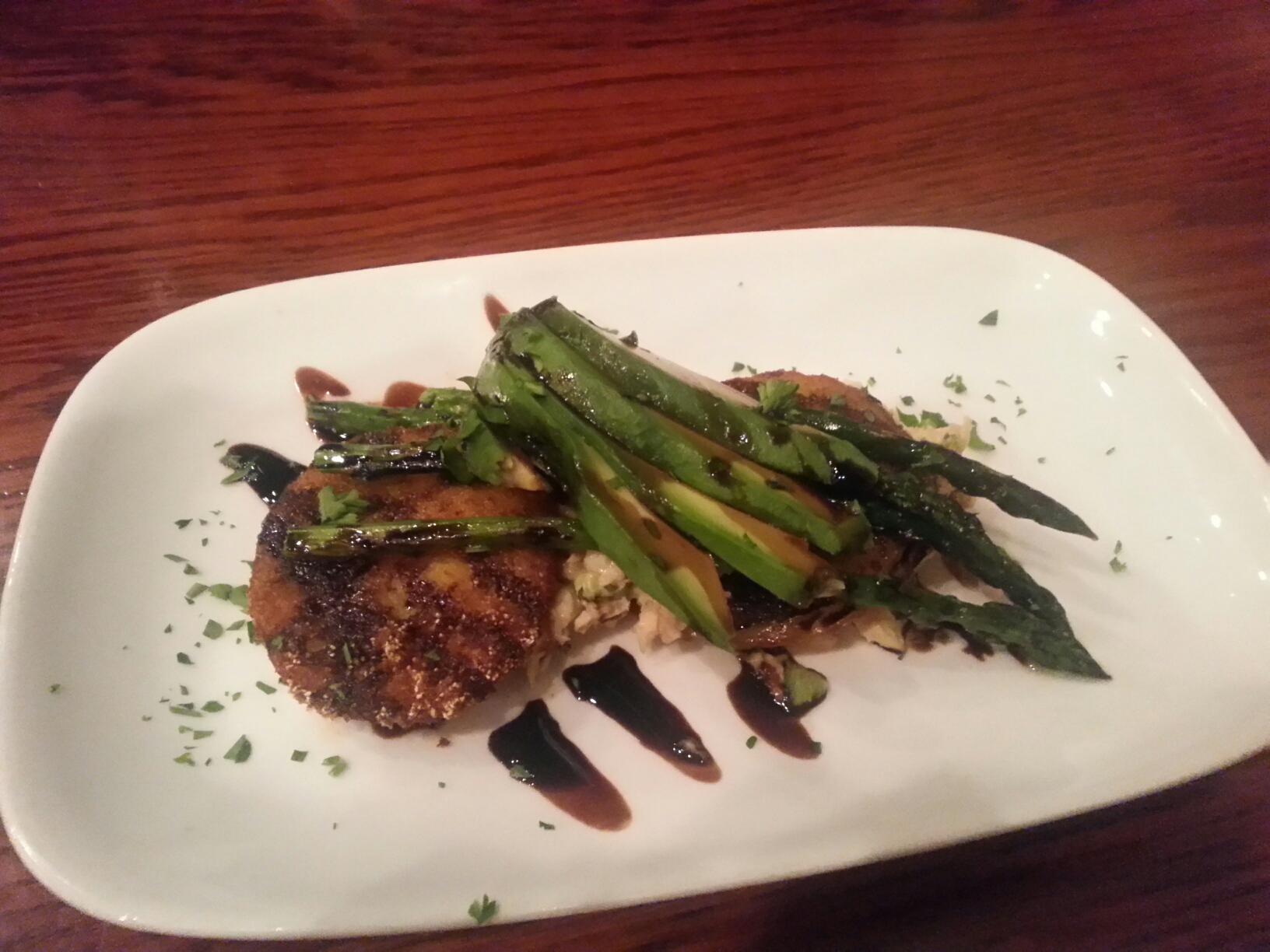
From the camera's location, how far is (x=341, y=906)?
193 cm

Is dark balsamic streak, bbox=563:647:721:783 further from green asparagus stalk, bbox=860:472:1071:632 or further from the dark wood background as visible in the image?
the dark wood background

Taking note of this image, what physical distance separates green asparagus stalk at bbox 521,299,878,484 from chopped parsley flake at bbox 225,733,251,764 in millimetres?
1467

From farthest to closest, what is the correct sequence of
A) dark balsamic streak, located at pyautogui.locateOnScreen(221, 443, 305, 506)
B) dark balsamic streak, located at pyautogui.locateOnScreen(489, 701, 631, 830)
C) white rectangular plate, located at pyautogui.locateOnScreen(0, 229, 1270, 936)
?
dark balsamic streak, located at pyautogui.locateOnScreen(221, 443, 305, 506), dark balsamic streak, located at pyautogui.locateOnScreen(489, 701, 631, 830), white rectangular plate, located at pyautogui.locateOnScreen(0, 229, 1270, 936)

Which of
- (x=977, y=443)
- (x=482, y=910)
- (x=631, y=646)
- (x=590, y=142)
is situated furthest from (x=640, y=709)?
(x=590, y=142)

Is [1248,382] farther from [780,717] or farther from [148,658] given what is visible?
[148,658]

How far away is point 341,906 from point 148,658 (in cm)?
98

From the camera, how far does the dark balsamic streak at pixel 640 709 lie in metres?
2.29

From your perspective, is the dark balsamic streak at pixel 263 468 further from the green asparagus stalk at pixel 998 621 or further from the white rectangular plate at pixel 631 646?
the green asparagus stalk at pixel 998 621

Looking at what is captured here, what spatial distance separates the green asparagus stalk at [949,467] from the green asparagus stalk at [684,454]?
9.7 inches

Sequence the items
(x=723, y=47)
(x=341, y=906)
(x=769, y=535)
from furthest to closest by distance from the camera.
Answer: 1. (x=723, y=47)
2. (x=769, y=535)
3. (x=341, y=906)

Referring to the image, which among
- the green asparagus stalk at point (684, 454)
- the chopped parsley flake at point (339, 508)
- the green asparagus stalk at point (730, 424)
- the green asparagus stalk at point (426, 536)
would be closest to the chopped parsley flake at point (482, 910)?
the green asparagus stalk at point (426, 536)

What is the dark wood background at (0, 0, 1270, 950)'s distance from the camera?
3434 millimetres

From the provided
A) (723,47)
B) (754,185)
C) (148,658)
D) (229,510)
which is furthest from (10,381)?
(723,47)

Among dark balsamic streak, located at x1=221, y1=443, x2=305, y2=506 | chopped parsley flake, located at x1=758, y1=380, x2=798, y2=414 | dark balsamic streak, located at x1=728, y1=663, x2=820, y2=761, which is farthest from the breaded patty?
chopped parsley flake, located at x1=758, y1=380, x2=798, y2=414
